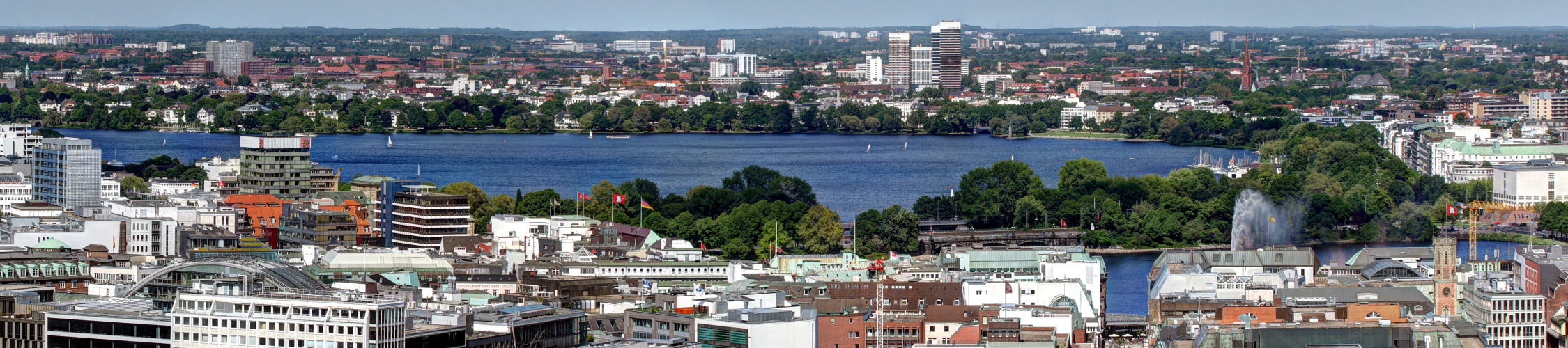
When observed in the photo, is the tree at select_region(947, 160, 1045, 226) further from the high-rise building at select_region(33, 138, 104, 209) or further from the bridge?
the high-rise building at select_region(33, 138, 104, 209)

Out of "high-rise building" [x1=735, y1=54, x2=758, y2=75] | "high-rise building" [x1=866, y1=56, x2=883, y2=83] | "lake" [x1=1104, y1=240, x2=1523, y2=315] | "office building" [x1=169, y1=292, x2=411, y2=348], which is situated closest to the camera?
"office building" [x1=169, y1=292, x2=411, y2=348]

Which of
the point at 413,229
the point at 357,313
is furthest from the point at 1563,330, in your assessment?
the point at 413,229

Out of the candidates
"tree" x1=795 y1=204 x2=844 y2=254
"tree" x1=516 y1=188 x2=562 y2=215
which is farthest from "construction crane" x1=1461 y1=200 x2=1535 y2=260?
"tree" x1=516 y1=188 x2=562 y2=215

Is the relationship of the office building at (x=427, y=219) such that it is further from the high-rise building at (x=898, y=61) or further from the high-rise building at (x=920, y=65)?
the high-rise building at (x=920, y=65)

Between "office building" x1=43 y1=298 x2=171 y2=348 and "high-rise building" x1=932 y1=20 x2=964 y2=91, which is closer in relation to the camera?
"office building" x1=43 y1=298 x2=171 y2=348

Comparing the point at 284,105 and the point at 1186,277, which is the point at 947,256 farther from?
the point at 284,105

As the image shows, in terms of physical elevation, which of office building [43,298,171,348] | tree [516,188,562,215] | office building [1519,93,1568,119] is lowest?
tree [516,188,562,215]

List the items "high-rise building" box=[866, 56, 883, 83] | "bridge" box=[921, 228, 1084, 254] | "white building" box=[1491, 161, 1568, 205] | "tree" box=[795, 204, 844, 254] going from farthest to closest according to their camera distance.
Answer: "high-rise building" box=[866, 56, 883, 83]
"white building" box=[1491, 161, 1568, 205]
"bridge" box=[921, 228, 1084, 254]
"tree" box=[795, 204, 844, 254]
